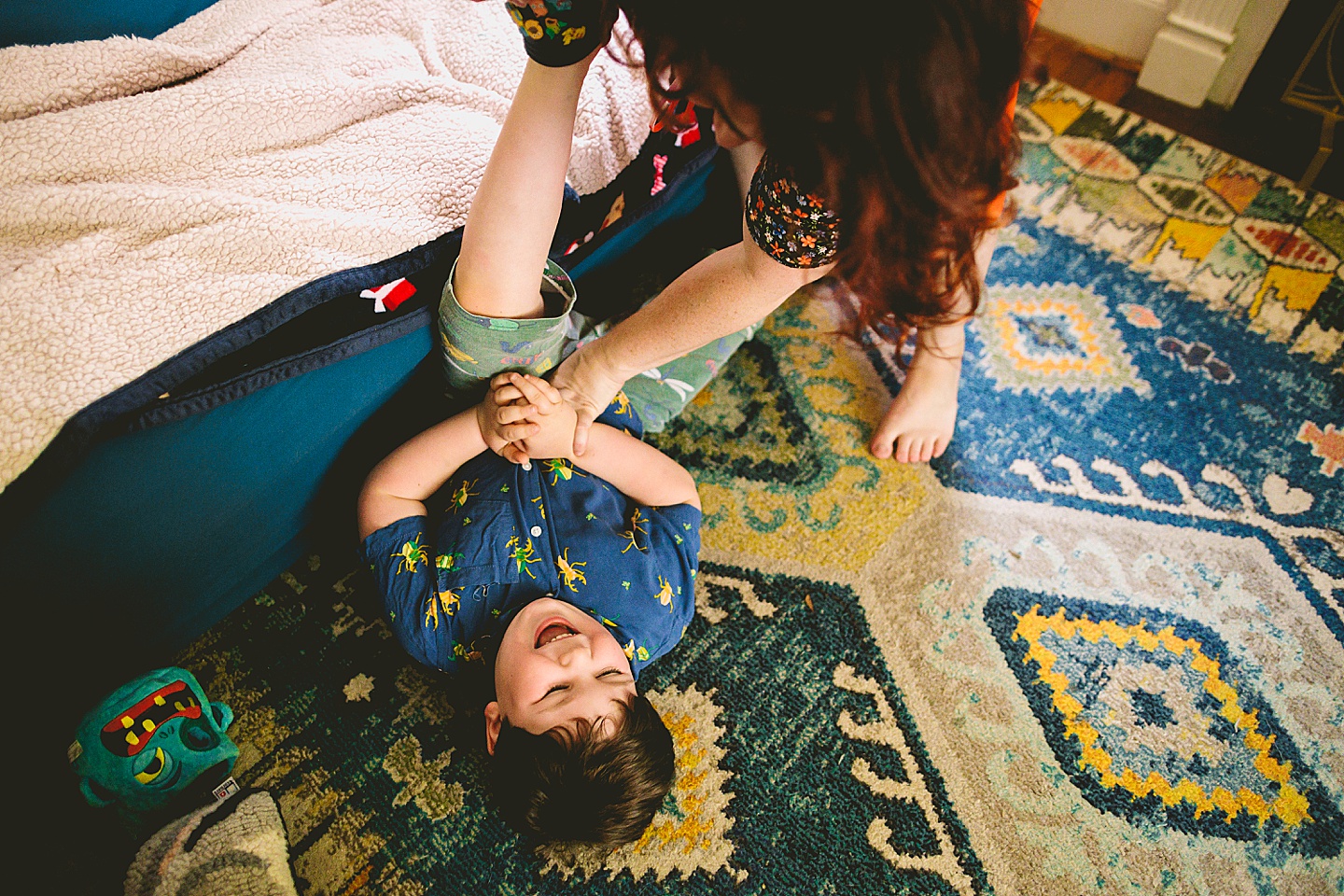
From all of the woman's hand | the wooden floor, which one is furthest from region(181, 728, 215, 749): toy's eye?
the wooden floor

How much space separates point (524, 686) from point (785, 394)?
61 cm

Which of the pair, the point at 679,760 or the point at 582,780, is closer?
the point at 582,780

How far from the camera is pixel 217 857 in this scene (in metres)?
0.77

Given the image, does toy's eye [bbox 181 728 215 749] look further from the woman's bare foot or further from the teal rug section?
the woman's bare foot

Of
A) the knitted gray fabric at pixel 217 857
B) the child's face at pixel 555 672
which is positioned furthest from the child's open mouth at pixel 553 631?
the knitted gray fabric at pixel 217 857

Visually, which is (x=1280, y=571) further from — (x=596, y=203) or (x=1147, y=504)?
(x=596, y=203)

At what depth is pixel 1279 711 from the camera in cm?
94

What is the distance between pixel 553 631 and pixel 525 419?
24 centimetres

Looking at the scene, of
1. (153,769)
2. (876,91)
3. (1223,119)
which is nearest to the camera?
(876,91)

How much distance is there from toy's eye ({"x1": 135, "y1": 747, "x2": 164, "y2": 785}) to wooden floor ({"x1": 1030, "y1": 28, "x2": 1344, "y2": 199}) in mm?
1693

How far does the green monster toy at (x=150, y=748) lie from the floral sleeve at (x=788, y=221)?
0.75 metres

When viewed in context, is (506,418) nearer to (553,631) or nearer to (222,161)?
(553,631)

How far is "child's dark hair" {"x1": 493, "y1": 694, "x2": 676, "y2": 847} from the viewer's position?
76 cm

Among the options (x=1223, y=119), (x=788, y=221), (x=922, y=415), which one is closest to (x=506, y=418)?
(x=788, y=221)
